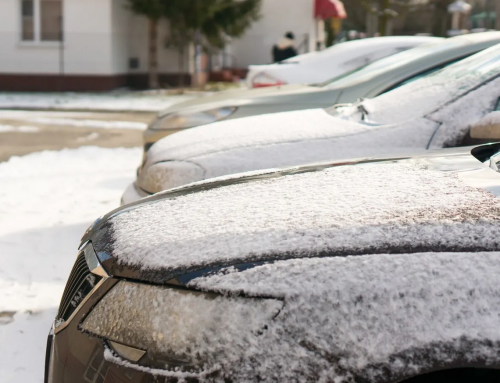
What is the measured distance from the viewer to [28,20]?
20.7 meters

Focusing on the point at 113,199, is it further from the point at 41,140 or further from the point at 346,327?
the point at 346,327

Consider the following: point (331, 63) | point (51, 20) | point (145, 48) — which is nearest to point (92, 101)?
point (51, 20)

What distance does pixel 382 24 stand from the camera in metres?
33.2

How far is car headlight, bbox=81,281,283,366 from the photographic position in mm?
1727

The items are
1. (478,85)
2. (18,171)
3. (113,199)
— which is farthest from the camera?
(18,171)

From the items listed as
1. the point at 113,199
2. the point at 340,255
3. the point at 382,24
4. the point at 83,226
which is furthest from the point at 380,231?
the point at 382,24

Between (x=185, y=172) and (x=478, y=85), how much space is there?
161 cm

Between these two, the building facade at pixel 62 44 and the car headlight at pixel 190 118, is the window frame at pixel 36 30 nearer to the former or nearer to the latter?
the building facade at pixel 62 44

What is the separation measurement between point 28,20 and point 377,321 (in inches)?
806

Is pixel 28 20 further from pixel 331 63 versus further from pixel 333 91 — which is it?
pixel 333 91

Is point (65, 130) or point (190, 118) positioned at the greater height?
point (190, 118)

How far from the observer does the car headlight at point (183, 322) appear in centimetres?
173

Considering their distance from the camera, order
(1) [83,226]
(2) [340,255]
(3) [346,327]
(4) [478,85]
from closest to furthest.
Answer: (3) [346,327]
(2) [340,255]
(4) [478,85]
(1) [83,226]

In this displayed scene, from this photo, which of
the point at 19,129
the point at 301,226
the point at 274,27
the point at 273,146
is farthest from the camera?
the point at 274,27
